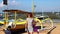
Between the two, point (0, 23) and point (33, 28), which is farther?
point (0, 23)

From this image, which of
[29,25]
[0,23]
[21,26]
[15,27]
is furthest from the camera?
[0,23]

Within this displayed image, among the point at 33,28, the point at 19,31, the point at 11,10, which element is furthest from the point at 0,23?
the point at 33,28

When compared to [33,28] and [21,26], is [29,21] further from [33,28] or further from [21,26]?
[21,26]

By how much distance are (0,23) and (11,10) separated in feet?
14.3

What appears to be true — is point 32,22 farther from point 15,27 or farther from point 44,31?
point 15,27

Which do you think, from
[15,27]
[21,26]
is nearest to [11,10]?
[15,27]

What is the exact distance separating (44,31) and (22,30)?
10.6 feet

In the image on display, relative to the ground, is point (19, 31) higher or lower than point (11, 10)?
lower

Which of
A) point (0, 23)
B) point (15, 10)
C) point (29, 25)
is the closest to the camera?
point (29, 25)

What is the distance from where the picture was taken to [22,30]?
672 inches

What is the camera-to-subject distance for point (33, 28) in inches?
438

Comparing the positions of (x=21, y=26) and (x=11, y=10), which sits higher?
(x=11, y=10)

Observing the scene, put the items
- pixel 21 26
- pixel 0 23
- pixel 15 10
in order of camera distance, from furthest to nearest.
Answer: pixel 0 23 < pixel 21 26 < pixel 15 10

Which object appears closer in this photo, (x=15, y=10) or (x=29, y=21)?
(x=29, y=21)
